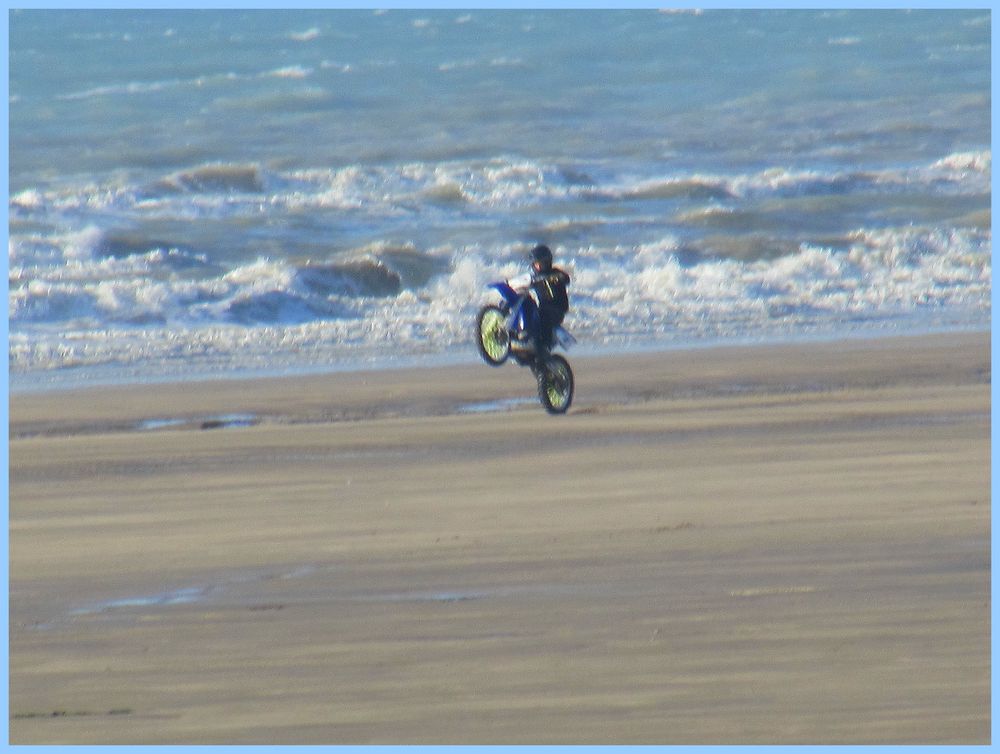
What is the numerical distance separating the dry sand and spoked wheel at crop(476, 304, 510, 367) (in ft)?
1.47

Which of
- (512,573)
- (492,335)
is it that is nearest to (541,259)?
(492,335)

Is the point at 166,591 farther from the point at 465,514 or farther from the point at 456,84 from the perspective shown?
the point at 456,84

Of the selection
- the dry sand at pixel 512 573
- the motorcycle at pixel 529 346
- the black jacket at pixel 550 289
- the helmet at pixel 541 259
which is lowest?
the dry sand at pixel 512 573

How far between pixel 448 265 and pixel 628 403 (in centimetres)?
1162

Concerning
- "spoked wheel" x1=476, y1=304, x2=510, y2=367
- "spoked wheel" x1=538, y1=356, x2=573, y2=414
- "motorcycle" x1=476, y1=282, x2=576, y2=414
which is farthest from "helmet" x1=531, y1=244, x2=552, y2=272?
"spoked wheel" x1=538, y1=356, x2=573, y2=414

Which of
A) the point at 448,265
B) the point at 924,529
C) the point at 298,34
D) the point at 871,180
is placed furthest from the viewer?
the point at 298,34

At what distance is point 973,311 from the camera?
18.8m

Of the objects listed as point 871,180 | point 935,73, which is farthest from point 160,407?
point 935,73

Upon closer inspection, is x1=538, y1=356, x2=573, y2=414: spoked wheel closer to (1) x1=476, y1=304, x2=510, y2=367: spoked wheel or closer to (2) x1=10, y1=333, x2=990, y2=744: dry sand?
(2) x1=10, y1=333, x2=990, y2=744: dry sand

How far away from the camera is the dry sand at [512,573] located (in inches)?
214

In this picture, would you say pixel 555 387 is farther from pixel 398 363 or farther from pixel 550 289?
pixel 398 363

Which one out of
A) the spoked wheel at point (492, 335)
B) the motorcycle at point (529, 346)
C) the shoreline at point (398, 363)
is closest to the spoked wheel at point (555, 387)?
the motorcycle at point (529, 346)

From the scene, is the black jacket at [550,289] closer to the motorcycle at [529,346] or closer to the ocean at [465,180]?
the motorcycle at [529,346]

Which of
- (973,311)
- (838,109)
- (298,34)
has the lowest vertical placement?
(973,311)
